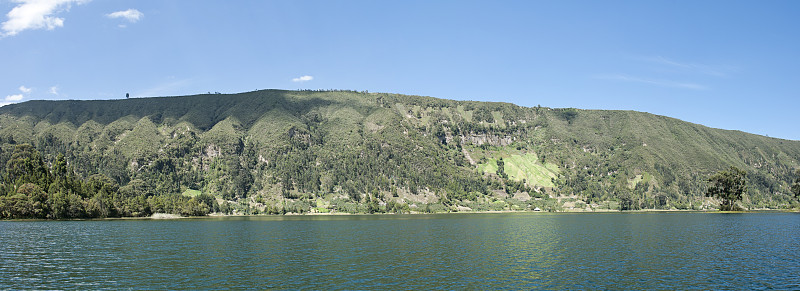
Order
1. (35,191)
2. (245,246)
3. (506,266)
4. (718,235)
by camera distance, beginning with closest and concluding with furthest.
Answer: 1. (506,266)
2. (245,246)
3. (718,235)
4. (35,191)

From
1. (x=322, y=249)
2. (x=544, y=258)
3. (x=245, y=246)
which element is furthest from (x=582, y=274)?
(x=245, y=246)

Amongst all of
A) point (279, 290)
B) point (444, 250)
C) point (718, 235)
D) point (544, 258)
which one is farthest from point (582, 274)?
point (718, 235)

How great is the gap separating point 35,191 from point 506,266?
651 feet

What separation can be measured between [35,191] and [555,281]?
207107 millimetres

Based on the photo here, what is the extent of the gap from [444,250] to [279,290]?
1475 inches

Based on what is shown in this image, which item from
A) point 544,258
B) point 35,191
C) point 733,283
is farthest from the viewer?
point 35,191

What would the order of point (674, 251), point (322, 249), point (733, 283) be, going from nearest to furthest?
point (733, 283)
point (674, 251)
point (322, 249)

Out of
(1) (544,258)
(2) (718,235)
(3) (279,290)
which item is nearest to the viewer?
(3) (279,290)

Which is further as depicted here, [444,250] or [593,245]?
[593,245]

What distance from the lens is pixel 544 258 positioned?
69938 millimetres

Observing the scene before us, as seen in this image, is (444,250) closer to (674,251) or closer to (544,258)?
(544,258)

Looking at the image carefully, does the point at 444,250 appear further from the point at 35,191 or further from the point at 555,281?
the point at 35,191

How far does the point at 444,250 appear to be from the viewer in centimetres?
7988

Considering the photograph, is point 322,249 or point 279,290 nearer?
point 279,290
